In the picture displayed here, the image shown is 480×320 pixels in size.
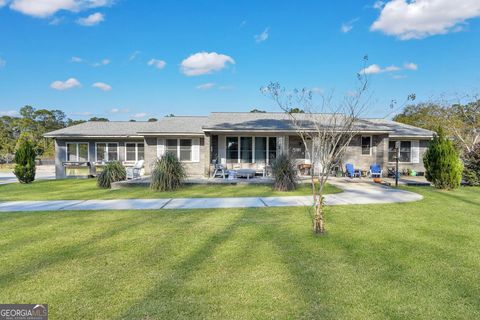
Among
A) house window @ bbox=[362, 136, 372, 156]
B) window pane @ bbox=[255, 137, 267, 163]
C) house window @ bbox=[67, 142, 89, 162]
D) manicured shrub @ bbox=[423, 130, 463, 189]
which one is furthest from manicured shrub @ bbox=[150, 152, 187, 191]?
house window @ bbox=[362, 136, 372, 156]

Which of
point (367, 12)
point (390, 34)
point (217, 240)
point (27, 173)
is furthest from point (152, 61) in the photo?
point (217, 240)

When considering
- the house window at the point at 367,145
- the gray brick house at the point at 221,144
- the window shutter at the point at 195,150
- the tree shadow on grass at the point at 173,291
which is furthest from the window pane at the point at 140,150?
the tree shadow on grass at the point at 173,291

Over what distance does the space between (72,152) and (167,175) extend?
12.4m

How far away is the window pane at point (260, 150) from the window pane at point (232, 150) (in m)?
1.24

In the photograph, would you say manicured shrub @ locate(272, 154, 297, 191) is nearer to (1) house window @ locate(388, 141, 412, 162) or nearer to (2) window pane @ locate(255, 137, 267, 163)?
(2) window pane @ locate(255, 137, 267, 163)

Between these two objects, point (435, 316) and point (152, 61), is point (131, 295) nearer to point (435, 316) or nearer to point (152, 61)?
point (435, 316)

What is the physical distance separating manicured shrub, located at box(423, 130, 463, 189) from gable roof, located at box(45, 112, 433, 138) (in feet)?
12.8

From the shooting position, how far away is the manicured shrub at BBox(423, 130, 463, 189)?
1182 centimetres

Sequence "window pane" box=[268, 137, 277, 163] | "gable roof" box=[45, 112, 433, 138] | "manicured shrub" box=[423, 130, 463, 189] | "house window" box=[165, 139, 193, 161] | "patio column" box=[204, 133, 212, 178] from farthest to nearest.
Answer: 1. "house window" box=[165, 139, 193, 161]
2. "window pane" box=[268, 137, 277, 163]
3. "gable roof" box=[45, 112, 433, 138]
4. "patio column" box=[204, 133, 212, 178]
5. "manicured shrub" box=[423, 130, 463, 189]

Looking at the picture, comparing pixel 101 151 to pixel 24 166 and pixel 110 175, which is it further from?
pixel 110 175

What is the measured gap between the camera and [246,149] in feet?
57.2

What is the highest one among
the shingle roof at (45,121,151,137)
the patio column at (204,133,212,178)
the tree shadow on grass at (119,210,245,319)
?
the shingle roof at (45,121,151,137)

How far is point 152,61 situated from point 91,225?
2078 cm

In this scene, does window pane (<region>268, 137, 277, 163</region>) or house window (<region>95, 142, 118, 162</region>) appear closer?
window pane (<region>268, 137, 277, 163</region>)
